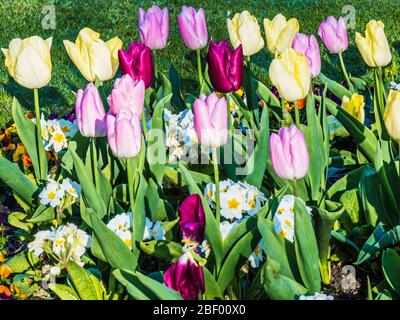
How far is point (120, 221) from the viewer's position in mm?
2902

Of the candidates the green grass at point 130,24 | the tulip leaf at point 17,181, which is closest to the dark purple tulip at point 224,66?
the tulip leaf at point 17,181

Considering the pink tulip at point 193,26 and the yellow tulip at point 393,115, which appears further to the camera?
the pink tulip at point 193,26

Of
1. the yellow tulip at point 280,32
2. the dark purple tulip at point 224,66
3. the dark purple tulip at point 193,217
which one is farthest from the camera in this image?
the yellow tulip at point 280,32

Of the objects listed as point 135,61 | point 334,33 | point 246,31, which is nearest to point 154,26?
point 246,31

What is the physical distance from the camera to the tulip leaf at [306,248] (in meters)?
2.54

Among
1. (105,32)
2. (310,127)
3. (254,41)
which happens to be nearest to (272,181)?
(310,127)

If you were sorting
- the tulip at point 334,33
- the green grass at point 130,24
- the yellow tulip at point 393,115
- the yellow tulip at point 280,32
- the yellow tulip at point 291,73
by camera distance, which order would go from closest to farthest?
the yellow tulip at point 393,115 → the yellow tulip at point 291,73 → the yellow tulip at point 280,32 → the tulip at point 334,33 → the green grass at point 130,24

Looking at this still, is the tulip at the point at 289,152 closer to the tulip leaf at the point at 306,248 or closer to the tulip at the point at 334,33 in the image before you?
the tulip leaf at the point at 306,248

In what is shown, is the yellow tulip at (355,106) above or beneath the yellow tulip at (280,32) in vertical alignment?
beneath

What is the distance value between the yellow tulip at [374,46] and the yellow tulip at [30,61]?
1.22 m

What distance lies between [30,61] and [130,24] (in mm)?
3758

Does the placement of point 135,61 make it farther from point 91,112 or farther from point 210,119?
point 210,119

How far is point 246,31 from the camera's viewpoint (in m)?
3.57
